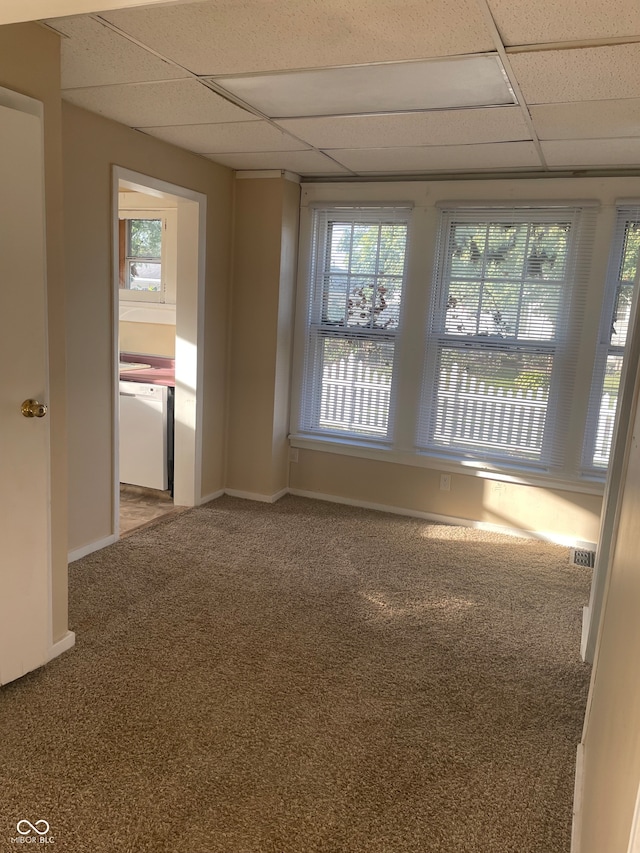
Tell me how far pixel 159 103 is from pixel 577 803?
10.2 feet

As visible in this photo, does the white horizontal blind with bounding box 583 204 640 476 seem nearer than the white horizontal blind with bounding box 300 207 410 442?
Yes

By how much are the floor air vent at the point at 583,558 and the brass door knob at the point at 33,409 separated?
3.06m

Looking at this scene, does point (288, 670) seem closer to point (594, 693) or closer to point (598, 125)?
point (594, 693)

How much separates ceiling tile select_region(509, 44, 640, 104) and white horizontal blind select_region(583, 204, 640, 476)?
1390 millimetres

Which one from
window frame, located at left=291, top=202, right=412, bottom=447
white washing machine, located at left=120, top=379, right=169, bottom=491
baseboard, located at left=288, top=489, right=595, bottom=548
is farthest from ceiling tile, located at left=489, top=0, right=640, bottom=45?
white washing machine, located at left=120, top=379, right=169, bottom=491

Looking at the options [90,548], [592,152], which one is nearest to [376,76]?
[592,152]

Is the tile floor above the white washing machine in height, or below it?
below

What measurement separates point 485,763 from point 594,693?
18.0 inches

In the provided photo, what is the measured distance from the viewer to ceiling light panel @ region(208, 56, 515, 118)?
86.0 inches

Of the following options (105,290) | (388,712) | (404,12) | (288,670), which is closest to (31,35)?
(404,12)

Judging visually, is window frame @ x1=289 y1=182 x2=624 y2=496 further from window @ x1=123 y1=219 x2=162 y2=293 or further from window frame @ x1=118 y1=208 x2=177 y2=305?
window @ x1=123 y1=219 x2=162 y2=293

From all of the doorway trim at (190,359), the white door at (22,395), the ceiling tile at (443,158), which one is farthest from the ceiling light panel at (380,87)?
the doorway trim at (190,359)

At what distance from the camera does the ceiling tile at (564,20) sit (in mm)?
1700

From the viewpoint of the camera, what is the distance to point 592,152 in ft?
10.5
